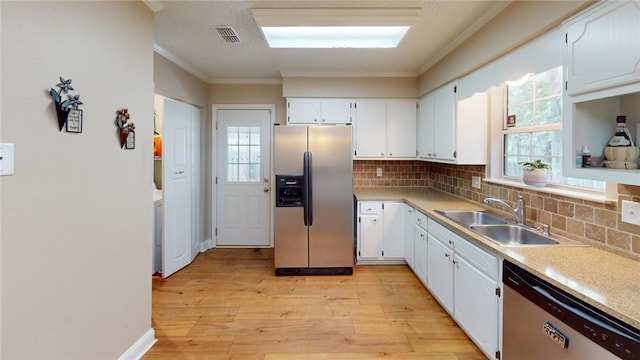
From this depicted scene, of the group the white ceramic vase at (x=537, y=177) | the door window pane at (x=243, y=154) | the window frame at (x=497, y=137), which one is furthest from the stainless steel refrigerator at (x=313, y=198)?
the white ceramic vase at (x=537, y=177)

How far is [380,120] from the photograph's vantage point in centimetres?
409

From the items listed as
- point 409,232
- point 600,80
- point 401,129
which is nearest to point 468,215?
point 409,232

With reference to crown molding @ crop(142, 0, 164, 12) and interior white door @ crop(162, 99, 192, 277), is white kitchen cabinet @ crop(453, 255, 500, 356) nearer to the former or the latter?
crown molding @ crop(142, 0, 164, 12)

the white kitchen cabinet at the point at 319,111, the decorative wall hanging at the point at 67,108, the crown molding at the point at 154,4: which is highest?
the crown molding at the point at 154,4

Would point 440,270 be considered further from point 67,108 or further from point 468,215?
point 67,108

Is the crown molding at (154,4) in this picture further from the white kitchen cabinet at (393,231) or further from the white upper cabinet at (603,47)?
the white kitchen cabinet at (393,231)

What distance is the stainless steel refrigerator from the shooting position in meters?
3.49

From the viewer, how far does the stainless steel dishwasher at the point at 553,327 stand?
110cm

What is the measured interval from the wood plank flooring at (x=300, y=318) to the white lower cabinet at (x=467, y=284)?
7.2 inches

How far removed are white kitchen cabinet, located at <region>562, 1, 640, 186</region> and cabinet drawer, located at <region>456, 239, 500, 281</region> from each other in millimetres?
653

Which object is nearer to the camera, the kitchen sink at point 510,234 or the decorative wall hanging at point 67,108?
the decorative wall hanging at point 67,108

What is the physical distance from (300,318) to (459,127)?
2.35 m

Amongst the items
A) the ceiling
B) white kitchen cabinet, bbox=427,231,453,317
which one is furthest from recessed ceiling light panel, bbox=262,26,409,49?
white kitchen cabinet, bbox=427,231,453,317

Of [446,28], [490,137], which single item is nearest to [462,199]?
[490,137]
